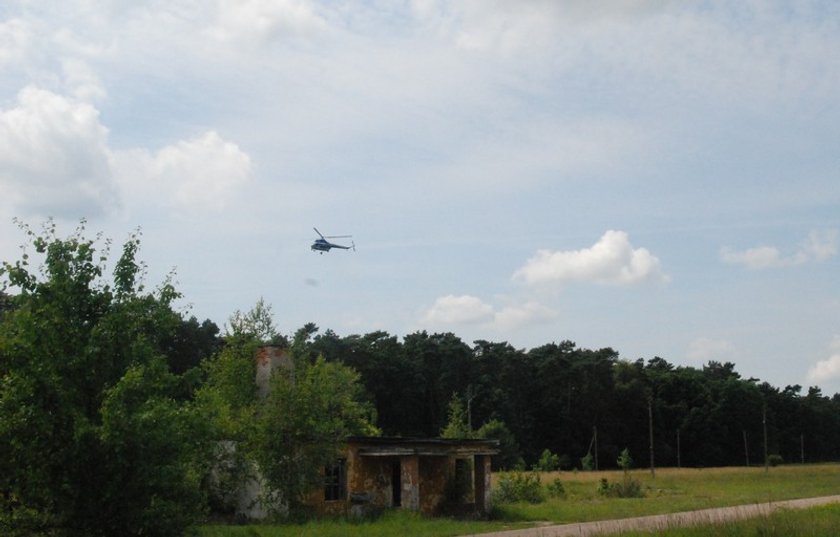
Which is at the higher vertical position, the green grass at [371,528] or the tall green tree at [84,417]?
the tall green tree at [84,417]

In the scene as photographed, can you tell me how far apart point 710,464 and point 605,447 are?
13.6m

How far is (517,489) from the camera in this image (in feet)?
132

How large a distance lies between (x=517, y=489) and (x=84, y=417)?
1117 inches

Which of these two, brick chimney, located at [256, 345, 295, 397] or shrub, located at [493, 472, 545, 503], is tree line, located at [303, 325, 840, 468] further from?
brick chimney, located at [256, 345, 295, 397]

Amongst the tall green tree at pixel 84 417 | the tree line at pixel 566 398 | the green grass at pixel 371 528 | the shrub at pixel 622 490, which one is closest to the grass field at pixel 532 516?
the green grass at pixel 371 528

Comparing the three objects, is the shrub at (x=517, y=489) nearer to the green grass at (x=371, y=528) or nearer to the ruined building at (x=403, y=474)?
the ruined building at (x=403, y=474)

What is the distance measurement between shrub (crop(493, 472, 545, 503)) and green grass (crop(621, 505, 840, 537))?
18.1 m

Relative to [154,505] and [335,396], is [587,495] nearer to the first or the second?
[335,396]

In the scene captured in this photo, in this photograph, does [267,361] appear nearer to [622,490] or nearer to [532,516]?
[532,516]

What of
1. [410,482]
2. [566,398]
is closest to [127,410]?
[410,482]

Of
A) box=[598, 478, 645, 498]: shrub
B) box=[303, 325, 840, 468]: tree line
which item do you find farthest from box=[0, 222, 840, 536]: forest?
box=[303, 325, 840, 468]: tree line

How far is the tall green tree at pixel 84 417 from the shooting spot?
14219 mm

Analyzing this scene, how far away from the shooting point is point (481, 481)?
32.0 m

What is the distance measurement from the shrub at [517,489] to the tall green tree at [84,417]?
2572 cm
